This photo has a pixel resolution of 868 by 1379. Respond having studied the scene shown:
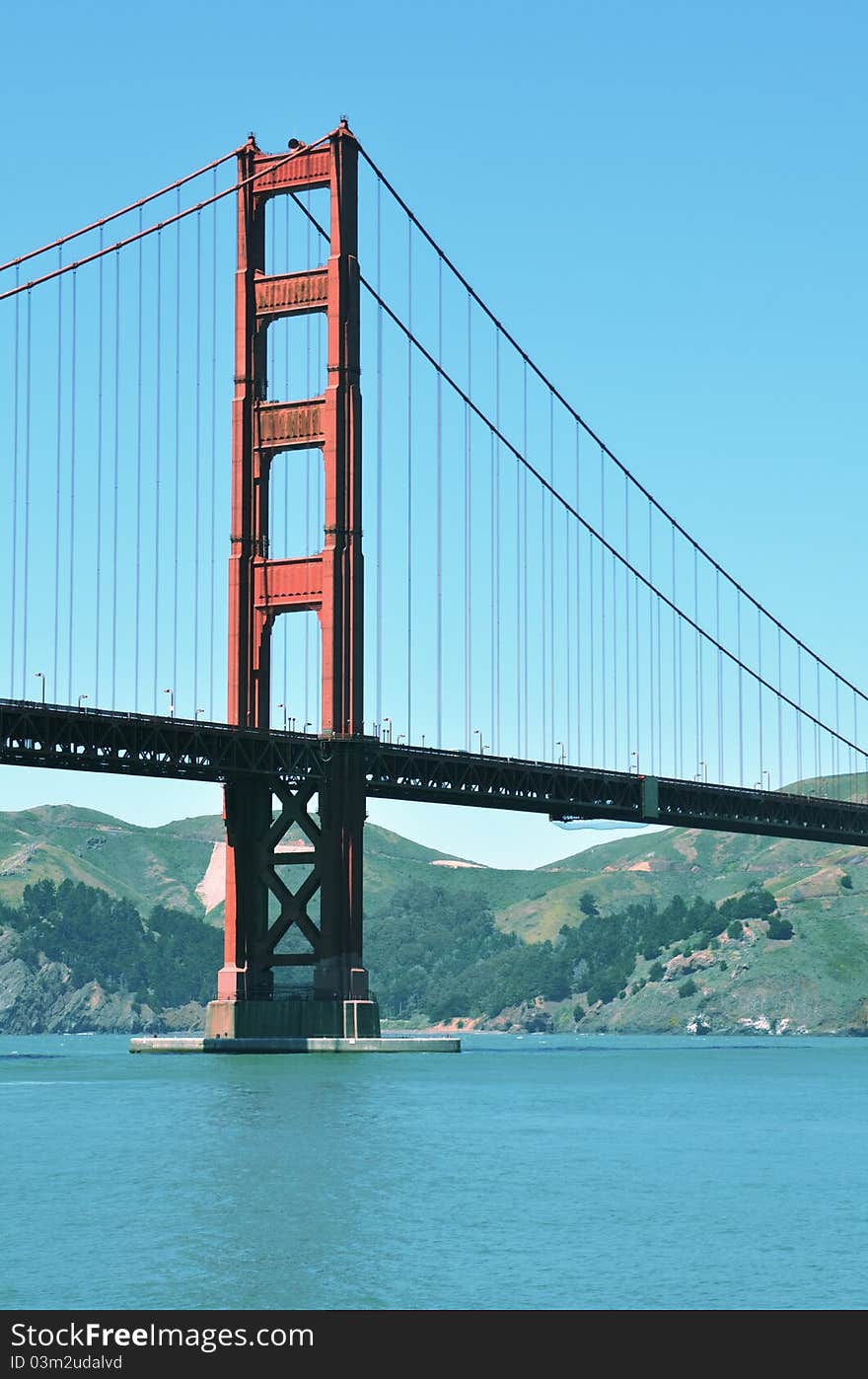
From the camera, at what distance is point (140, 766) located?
→ 92.1 m

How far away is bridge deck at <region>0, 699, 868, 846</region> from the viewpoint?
8950 cm

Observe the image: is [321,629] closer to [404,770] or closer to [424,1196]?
[404,770]

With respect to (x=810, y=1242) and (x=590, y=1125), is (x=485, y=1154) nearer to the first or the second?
(x=590, y=1125)

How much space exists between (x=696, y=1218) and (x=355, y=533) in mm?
57094

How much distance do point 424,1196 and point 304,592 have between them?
178 feet

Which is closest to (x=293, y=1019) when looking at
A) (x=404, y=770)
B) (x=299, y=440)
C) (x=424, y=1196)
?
(x=404, y=770)

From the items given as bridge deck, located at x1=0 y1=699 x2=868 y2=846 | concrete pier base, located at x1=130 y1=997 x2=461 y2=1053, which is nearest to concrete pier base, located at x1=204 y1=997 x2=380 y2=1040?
concrete pier base, located at x1=130 y1=997 x2=461 y2=1053

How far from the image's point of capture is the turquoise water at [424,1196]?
34469mm

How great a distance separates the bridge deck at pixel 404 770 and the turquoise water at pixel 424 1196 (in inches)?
581

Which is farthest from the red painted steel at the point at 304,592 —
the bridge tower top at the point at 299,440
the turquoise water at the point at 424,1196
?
the turquoise water at the point at 424,1196

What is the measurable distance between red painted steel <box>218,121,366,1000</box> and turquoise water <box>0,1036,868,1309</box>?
53.9ft

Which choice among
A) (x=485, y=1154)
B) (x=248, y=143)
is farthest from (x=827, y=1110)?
(x=248, y=143)

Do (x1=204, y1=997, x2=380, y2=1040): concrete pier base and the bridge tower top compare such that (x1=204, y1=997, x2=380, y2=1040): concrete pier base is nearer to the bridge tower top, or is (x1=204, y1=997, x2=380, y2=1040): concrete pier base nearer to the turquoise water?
the bridge tower top

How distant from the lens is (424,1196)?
4522cm
